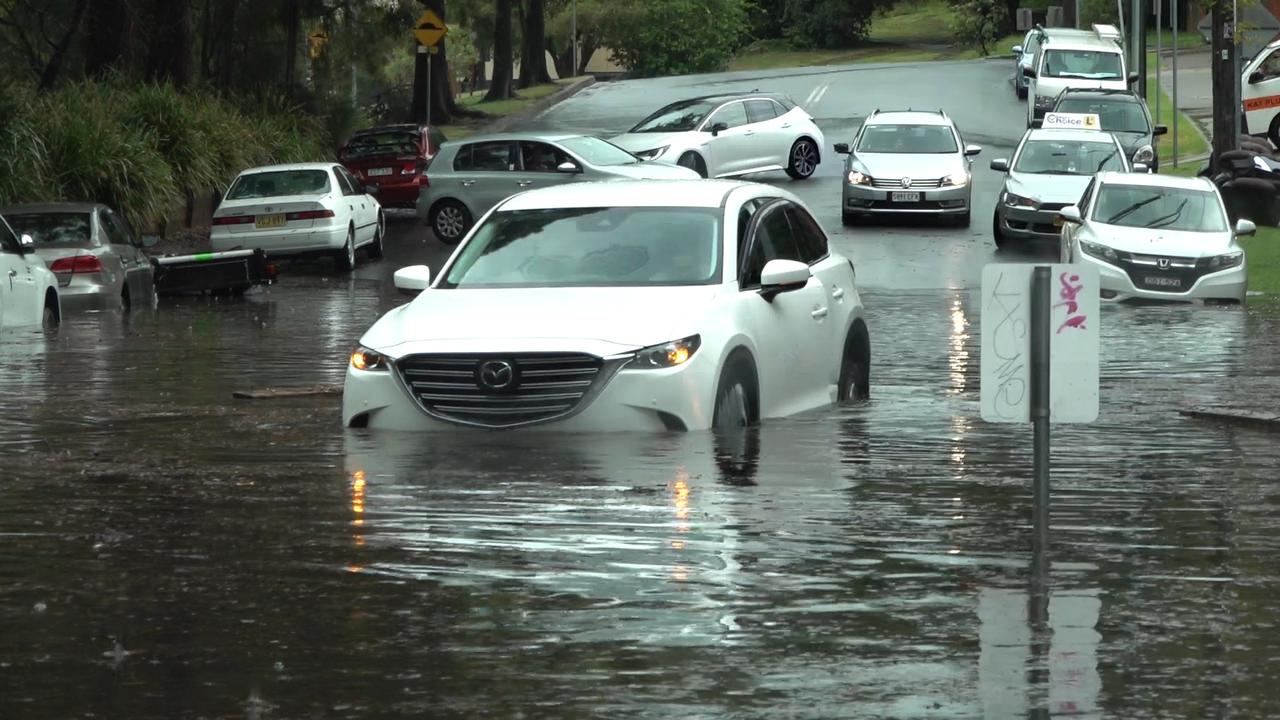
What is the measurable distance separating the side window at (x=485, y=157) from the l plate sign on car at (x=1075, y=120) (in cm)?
956

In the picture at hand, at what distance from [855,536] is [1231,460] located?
2939 mm

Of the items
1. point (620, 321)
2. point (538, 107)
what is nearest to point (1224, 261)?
point (620, 321)

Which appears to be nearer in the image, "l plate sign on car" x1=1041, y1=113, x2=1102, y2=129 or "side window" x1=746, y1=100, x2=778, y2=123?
"l plate sign on car" x1=1041, y1=113, x2=1102, y2=129

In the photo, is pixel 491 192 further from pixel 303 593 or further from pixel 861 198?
pixel 303 593

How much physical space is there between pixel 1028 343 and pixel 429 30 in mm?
36572

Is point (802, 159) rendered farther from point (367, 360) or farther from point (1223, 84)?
point (367, 360)

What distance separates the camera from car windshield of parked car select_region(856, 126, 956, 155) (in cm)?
3228

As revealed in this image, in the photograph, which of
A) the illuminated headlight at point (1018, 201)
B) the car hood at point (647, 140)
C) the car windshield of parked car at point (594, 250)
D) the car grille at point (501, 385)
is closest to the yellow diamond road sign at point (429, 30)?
the car hood at point (647, 140)

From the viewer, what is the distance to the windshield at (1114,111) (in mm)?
35594

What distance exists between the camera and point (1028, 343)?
7539 mm

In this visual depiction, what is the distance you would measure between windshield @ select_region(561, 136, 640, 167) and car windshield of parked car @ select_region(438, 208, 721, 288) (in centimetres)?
1910

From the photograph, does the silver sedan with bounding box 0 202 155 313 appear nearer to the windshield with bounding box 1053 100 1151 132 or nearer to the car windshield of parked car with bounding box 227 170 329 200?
the car windshield of parked car with bounding box 227 170 329 200

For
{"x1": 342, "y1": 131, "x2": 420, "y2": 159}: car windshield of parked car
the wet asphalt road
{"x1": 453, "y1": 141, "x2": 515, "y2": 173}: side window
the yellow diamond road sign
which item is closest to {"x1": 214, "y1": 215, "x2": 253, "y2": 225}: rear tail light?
{"x1": 453, "y1": 141, "x2": 515, "y2": 173}: side window

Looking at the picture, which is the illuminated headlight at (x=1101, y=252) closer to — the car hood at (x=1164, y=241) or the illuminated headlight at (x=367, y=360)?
the car hood at (x=1164, y=241)
